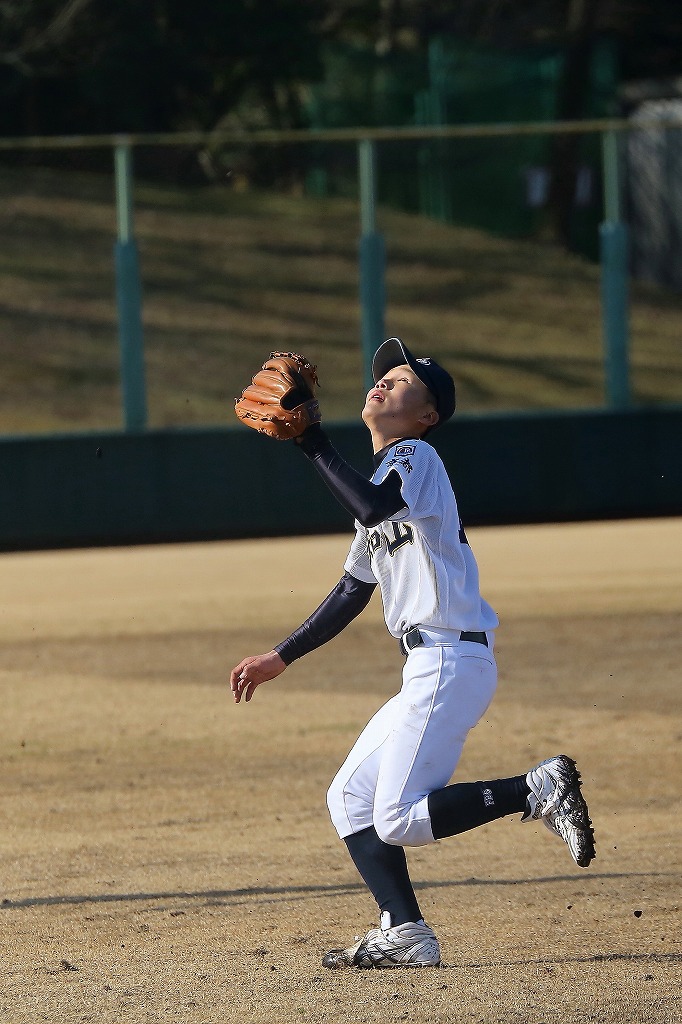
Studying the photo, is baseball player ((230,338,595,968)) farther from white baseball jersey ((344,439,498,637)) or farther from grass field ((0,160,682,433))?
grass field ((0,160,682,433))

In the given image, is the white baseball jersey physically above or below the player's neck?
below

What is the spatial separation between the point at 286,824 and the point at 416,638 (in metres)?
2.14

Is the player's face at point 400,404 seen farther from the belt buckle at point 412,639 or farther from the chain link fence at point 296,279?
the chain link fence at point 296,279

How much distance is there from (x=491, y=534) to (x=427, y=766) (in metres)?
11.6

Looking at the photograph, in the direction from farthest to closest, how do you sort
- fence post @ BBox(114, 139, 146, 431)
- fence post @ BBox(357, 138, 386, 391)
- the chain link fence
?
the chain link fence < fence post @ BBox(357, 138, 386, 391) < fence post @ BBox(114, 139, 146, 431)

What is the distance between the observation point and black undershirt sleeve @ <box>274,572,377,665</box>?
443 cm

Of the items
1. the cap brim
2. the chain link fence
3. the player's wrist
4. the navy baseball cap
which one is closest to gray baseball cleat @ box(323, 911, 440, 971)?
the player's wrist

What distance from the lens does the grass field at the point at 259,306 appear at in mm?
20938

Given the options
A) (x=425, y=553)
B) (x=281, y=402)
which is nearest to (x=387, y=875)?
(x=425, y=553)

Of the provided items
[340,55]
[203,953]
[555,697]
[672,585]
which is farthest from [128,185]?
[340,55]

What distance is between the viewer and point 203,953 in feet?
14.7

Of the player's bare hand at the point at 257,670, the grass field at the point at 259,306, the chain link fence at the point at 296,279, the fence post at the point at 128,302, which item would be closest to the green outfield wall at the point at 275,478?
the fence post at the point at 128,302

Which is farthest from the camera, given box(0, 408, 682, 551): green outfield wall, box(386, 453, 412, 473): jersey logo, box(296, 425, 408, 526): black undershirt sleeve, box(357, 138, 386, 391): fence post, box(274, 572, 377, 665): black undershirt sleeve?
box(357, 138, 386, 391): fence post

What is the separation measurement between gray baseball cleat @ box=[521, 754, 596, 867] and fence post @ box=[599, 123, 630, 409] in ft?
43.1
